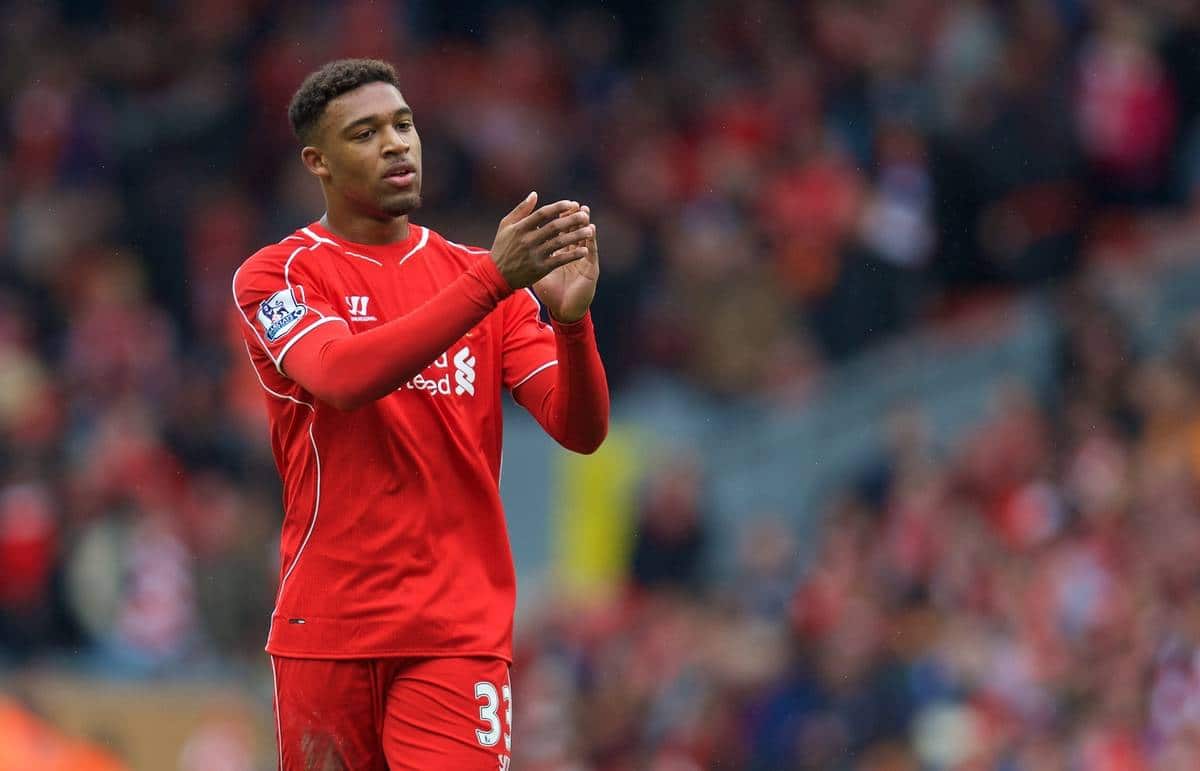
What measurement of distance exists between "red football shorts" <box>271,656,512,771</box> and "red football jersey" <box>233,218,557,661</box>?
0.16 ft

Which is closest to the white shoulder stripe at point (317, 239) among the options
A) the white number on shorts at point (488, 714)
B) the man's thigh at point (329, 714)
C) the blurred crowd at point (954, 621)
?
the man's thigh at point (329, 714)

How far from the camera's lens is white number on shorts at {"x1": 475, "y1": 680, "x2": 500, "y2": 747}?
512cm

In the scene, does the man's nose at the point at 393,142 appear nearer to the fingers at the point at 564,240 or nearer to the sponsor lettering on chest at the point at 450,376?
the sponsor lettering on chest at the point at 450,376

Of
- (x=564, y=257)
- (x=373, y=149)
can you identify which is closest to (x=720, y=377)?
(x=373, y=149)

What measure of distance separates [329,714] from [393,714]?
0.16 metres

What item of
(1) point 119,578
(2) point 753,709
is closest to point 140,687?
(1) point 119,578

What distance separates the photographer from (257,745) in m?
11.7

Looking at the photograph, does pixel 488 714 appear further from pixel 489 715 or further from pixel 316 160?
pixel 316 160

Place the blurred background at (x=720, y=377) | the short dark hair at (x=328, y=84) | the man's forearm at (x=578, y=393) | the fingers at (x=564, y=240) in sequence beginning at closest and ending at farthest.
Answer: the fingers at (x=564, y=240), the man's forearm at (x=578, y=393), the short dark hair at (x=328, y=84), the blurred background at (x=720, y=377)

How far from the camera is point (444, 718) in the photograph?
5.09 m

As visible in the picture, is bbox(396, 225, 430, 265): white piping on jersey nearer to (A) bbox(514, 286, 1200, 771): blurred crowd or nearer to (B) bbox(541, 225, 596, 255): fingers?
(B) bbox(541, 225, 596, 255): fingers

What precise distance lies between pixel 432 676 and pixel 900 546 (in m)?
5.81

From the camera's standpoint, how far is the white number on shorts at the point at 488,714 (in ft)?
16.8

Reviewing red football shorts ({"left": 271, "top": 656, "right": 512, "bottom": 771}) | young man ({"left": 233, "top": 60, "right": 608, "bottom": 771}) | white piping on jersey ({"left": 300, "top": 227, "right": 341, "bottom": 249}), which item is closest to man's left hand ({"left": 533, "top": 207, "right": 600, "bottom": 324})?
young man ({"left": 233, "top": 60, "right": 608, "bottom": 771})
